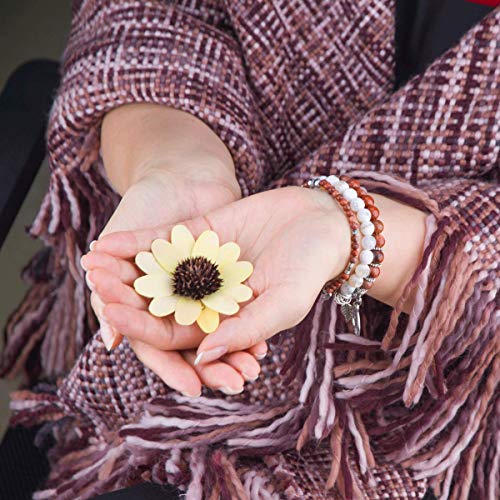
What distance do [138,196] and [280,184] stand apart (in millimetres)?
235

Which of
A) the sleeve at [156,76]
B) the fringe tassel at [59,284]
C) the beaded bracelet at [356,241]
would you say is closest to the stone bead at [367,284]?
the beaded bracelet at [356,241]

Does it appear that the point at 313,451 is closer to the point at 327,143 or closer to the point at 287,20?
the point at 327,143

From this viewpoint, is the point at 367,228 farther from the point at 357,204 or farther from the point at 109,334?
the point at 109,334

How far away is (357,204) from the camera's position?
66cm

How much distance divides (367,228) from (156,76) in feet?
0.96

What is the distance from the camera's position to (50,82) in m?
0.91

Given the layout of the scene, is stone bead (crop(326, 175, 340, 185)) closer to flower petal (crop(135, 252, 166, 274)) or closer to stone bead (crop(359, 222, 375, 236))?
stone bead (crop(359, 222, 375, 236))

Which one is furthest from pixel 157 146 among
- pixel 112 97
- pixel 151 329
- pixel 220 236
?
pixel 151 329

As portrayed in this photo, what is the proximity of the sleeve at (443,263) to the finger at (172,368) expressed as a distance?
23cm

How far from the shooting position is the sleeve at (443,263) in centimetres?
68

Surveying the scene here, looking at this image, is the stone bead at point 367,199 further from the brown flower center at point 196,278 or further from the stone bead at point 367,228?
the brown flower center at point 196,278

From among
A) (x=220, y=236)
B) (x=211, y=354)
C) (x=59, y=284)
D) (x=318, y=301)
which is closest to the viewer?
(x=211, y=354)

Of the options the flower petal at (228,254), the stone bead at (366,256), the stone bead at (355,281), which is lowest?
the stone bead at (355,281)

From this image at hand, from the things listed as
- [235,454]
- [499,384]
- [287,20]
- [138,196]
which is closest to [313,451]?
[235,454]
